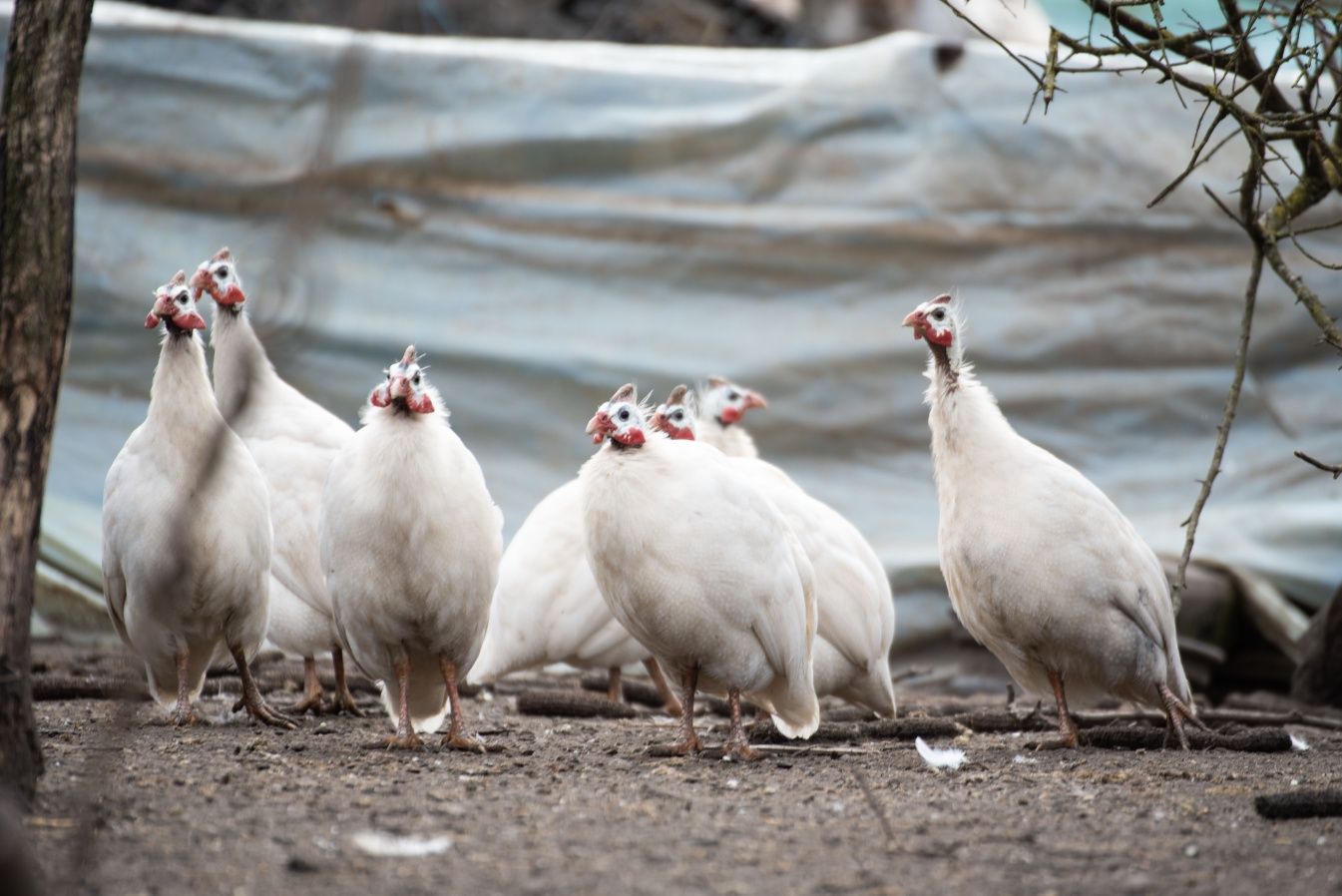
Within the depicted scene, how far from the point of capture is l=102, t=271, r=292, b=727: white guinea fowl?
16.6 feet

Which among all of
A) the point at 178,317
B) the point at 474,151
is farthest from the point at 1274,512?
the point at 178,317

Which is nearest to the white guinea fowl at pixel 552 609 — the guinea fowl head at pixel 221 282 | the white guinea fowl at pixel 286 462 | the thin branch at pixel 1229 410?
the white guinea fowl at pixel 286 462

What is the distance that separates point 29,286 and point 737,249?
559 centimetres

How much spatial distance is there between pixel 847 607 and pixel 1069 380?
331cm

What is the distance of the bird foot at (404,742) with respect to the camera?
4.91m

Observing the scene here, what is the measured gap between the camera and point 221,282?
619cm

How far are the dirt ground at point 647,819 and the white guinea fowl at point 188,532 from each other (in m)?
0.36

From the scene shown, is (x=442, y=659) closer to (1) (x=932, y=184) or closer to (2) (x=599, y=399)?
(2) (x=599, y=399)

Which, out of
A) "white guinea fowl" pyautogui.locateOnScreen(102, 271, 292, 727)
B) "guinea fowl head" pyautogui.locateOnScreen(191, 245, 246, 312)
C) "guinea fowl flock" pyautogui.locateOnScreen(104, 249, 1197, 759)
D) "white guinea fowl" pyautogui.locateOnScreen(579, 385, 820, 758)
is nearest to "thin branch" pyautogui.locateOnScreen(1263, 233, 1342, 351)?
"guinea fowl flock" pyautogui.locateOnScreen(104, 249, 1197, 759)

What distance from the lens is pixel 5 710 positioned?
134 inches

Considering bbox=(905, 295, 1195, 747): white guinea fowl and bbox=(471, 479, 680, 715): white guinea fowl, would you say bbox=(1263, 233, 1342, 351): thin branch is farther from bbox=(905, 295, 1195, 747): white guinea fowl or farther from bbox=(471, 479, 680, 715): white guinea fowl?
bbox=(471, 479, 680, 715): white guinea fowl

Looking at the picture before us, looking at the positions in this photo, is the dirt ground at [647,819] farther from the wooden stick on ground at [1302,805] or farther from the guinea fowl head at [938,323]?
the guinea fowl head at [938,323]

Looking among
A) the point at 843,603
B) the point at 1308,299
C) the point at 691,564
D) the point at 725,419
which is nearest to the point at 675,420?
the point at 725,419

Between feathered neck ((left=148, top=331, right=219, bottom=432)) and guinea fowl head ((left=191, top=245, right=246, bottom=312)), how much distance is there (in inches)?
32.4
